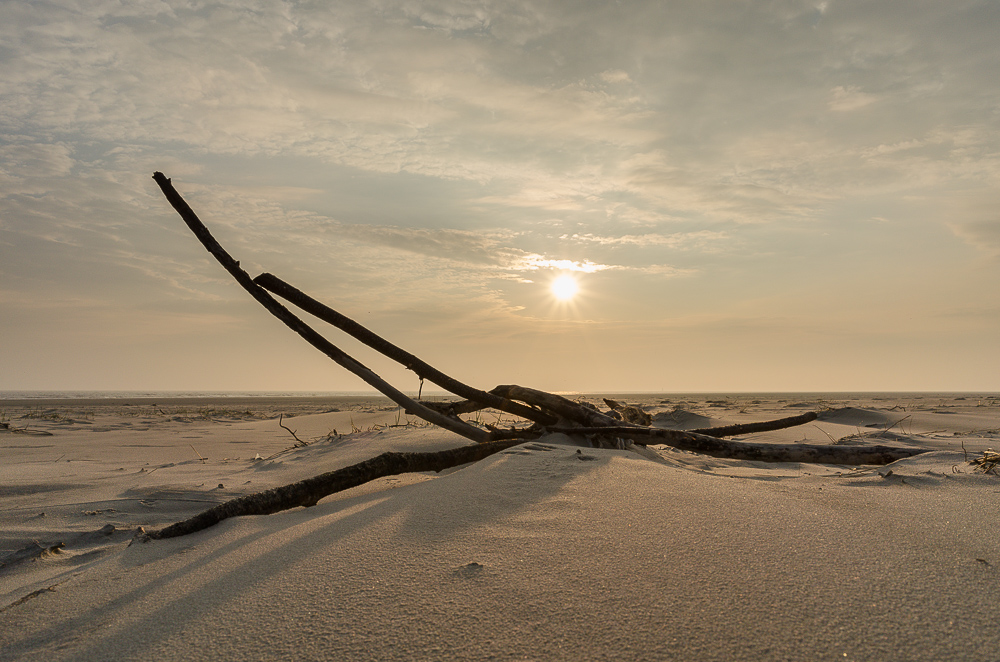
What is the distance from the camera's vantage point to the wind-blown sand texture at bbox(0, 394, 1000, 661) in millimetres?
1150

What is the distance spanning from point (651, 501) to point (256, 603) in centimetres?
137

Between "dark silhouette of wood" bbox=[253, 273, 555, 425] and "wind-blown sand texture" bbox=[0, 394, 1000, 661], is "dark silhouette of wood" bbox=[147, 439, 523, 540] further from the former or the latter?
"dark silhouette of wood" bbox=[253, 273, 555, 425]

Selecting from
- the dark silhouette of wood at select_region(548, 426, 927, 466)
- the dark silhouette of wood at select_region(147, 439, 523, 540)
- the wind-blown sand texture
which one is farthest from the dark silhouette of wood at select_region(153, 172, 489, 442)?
the dark silhouette of wood at select_region(548, 426, 927, 466)

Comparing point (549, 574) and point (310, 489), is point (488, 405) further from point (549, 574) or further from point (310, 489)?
point (549, 574)

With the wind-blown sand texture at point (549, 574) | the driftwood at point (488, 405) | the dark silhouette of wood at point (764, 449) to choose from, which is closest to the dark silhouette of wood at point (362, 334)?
the driftwood at point (488, 405)

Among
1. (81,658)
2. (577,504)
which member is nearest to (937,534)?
(577,504)

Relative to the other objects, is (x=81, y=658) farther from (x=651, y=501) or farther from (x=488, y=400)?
(x=488, y=400)

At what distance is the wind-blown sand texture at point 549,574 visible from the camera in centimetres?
115

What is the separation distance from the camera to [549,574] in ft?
4.64

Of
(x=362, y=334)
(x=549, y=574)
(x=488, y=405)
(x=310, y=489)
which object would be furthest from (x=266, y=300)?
(x=549, y=574)

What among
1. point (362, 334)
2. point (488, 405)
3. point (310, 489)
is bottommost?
point (310, 489)

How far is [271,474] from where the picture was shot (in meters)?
4.45

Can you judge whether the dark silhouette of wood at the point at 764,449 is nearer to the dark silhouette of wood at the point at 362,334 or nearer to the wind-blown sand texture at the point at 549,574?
the wind-blown sand texture at the point at 549,574

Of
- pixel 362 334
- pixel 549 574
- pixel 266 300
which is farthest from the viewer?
pixel 362 334
